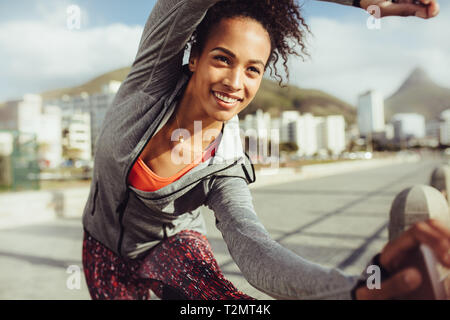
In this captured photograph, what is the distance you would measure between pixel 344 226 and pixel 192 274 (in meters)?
4.36

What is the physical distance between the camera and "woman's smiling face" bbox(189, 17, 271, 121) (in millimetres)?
835

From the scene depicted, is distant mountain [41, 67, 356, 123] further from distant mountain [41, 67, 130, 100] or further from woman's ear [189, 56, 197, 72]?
woman's ear [189, 56, 197, 72]

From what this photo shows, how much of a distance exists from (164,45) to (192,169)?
1.05ft

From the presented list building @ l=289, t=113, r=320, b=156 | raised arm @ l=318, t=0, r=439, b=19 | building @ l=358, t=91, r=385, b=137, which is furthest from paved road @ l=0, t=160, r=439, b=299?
raised arm @ l=318, t=0, r=439, b=19

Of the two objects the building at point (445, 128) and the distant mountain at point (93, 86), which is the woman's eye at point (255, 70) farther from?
the building at point (445, 128)

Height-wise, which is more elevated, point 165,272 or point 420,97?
point 420,97

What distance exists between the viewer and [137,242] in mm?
1238

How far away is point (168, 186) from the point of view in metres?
1.03

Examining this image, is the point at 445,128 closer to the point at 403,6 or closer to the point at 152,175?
the point at 403,6

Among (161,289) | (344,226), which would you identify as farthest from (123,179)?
(344,226)

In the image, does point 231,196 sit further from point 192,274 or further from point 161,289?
point 161,289

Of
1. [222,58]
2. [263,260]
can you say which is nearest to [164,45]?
[222,58]

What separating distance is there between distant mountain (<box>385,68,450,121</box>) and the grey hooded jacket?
418mm

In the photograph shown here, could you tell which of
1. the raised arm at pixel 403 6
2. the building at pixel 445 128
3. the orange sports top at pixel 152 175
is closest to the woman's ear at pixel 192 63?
the orange sports top at pixel 152 175
